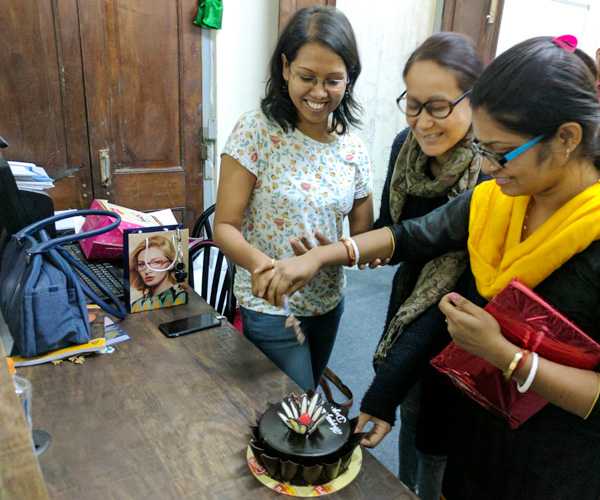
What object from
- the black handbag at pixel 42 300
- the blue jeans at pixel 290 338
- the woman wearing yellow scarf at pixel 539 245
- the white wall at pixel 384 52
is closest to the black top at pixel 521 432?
the woman wearing yellow scarf at pixel 539 245

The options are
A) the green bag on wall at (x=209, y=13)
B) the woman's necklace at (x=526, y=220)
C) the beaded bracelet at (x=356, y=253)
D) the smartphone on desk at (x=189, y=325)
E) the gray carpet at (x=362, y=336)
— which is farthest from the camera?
the green bag on wall at (x=209, y=13)

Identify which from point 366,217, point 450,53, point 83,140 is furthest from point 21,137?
point 450,53

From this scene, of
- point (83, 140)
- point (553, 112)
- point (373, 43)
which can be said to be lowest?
point (83, 140)

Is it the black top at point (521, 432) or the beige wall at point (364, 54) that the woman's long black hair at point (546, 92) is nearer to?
the black top at point (521, 432)

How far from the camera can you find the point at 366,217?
1.37 metres

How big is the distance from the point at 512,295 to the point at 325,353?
2.37 feet

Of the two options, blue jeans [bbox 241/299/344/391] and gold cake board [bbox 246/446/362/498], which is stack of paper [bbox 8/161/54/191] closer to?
blue jeans [bbox 241/299/344/391]

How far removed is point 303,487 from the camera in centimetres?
77

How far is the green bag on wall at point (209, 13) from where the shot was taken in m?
2.57

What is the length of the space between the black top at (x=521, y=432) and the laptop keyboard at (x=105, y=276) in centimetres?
82

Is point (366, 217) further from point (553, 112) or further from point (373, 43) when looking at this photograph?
point (373, 43)

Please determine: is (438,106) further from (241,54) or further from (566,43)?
(241,54)

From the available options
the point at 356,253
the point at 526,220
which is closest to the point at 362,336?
the point at 356,253

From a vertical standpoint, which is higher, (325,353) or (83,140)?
(83,140)
